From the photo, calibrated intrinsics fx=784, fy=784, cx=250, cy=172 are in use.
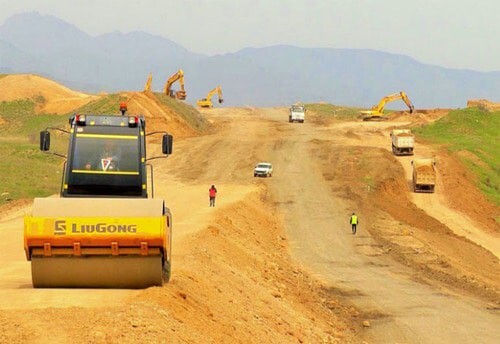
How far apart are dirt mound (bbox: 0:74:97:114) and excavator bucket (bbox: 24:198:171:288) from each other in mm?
89073

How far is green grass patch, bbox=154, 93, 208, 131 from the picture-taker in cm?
9438

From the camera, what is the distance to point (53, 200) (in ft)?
55.5

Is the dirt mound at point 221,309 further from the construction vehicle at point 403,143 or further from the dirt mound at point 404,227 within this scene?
the construction vehicle at point 403,143

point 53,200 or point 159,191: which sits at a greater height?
point 53,200

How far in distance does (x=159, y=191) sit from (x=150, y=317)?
46.3 meters

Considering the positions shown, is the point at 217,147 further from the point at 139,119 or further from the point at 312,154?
the point at 139,119

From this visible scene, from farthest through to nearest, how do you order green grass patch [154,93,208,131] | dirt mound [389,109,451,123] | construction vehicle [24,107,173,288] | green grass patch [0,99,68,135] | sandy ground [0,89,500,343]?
1. dirt mound [389,109,451,123]
2. green grass patch [0,99,68,135]
3. green grass patch [154,93,208,131]
4. construction vehicle [24,107,173,288]
5. sandy ground [0,89,500,343]

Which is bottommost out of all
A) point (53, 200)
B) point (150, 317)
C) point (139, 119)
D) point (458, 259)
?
point (458, 259)

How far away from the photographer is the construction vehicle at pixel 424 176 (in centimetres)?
6581

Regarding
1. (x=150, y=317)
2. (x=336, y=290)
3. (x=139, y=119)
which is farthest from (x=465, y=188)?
(x=150, y=317)

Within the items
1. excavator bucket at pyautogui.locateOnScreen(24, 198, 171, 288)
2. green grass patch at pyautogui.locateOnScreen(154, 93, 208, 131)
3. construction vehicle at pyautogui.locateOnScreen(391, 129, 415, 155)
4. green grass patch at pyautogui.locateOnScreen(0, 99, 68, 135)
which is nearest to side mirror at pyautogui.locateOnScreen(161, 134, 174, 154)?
excavator bucket at pyautogui.locateOnScreen(24, 198, 171, 288)

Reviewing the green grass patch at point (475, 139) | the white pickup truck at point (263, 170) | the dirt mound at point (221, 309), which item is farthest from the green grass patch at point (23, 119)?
the dirt mound at point (221, 309)

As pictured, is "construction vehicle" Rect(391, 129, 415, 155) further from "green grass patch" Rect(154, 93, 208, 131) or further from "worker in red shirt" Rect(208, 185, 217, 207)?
"worker in red shirt" Rect(208, 185, 217, 207)

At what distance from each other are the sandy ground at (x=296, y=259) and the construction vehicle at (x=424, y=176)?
49.1 inches
